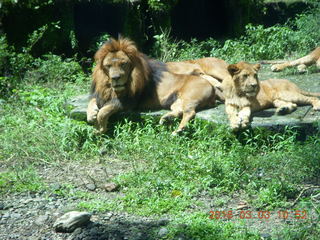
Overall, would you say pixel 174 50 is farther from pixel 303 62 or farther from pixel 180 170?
pixel 180 170

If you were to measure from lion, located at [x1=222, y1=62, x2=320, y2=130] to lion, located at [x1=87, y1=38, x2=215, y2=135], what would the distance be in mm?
483

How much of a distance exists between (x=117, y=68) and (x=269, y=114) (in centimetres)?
205

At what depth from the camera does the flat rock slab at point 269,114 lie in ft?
23.0

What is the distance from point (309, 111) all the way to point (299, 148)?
3.32ft

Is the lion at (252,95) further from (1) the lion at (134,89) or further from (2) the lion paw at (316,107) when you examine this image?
(1) the lion at (134,89)

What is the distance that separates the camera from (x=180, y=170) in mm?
6355

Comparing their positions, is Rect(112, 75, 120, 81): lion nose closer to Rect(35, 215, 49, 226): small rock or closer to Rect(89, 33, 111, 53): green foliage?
Rect(35, 215, 49, 226): small rock

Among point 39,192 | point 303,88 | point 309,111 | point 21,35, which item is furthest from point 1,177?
point 21,35

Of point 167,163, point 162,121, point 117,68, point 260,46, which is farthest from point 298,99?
point 260,46

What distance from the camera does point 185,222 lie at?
200 inches

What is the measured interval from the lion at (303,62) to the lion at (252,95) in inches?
75.9

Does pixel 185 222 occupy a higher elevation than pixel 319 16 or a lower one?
lower

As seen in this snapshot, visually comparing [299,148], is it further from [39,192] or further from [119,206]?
[39,192]
